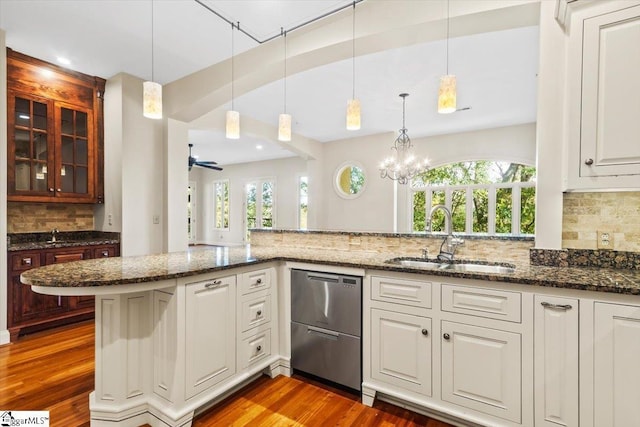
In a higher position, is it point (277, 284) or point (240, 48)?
point (240, 48)

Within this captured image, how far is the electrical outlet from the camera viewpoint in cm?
191

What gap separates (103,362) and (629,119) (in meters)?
3.14

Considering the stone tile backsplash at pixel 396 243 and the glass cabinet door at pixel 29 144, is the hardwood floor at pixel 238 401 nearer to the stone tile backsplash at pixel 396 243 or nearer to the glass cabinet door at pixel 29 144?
the stone tile backsplash at pixel 396 243

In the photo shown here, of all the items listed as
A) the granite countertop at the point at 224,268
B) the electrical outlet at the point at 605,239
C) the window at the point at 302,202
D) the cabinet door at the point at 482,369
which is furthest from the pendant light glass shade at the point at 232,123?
the window at the point at 302,202

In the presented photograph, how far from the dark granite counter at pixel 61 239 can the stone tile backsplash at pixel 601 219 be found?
14.3 feet

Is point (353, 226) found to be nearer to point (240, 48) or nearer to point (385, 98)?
point (385, 98)

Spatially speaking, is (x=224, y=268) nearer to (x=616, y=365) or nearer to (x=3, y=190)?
(x=616, y=365)

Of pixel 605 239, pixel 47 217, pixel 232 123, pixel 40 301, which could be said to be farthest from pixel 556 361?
pixel 47 217

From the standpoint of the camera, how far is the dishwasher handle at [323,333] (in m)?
2.23

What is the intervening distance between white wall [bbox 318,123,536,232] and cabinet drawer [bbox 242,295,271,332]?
4720 millimetres

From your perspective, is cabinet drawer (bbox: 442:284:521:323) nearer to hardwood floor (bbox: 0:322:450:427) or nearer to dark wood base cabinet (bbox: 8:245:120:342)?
hardwood floor (bbox: 0:322:450:427)

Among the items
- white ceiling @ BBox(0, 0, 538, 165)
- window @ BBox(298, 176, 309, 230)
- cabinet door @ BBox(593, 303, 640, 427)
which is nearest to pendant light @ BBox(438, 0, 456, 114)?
white ceiling @ BBox(0, 0, 538, 165)

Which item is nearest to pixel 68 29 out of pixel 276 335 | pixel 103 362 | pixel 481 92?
pixel 103 362

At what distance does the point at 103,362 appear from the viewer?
5.82ft
